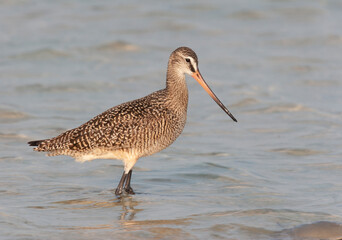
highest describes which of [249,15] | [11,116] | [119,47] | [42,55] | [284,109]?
[249,15]

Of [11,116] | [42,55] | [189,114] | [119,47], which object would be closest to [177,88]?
[189,114]

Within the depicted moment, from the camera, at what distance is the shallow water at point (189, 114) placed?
8180 millimetres

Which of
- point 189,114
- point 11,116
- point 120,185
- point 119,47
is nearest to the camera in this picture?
point 120,185

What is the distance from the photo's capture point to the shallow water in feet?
26.8

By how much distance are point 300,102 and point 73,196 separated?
551cm

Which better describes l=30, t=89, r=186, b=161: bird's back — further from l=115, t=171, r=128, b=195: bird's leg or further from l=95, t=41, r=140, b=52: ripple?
l=95, t=41, r=140, b=52: ripple

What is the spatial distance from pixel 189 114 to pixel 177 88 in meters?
3.46

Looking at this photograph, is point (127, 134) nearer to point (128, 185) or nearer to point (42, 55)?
point (128, 185)

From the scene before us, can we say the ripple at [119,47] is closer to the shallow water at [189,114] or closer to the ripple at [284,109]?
the shallow water at [189,114]

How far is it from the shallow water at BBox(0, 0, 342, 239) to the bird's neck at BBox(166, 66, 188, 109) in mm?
1030

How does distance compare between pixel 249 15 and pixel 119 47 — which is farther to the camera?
pixel 249 15

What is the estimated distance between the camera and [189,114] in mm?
12680

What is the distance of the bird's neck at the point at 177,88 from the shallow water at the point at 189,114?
103cm

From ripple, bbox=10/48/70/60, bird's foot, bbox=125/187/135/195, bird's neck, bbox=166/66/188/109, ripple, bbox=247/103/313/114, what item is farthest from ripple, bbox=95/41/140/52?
bird's foot, bbox=125/187/135/195
